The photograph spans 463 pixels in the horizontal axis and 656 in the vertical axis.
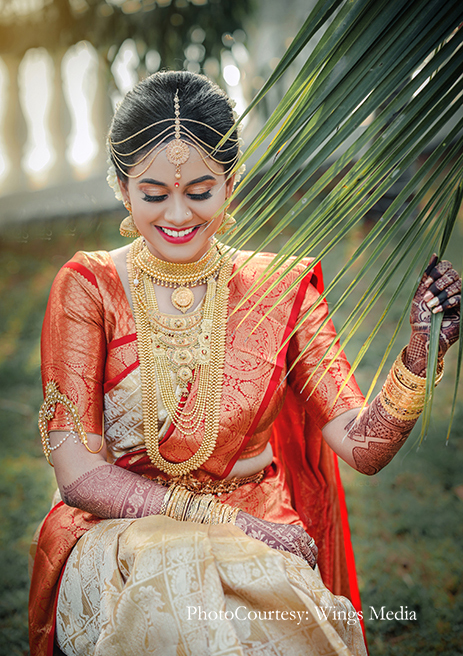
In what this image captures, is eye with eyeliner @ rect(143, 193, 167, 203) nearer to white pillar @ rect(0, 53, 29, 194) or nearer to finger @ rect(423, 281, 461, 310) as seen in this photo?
finger @ rect(423, 281, 461, 310)

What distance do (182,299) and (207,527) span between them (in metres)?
0.55

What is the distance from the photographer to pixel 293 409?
165 centimetres

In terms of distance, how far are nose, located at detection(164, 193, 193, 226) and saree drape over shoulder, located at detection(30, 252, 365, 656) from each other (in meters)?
0.24

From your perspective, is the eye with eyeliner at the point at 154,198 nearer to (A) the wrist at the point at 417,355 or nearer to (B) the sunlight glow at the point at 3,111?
(A) the wrist at the point at 417,355

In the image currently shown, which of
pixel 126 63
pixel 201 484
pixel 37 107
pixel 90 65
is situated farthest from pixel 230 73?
pixel 201 484

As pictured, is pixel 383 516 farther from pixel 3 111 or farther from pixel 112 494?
pixel 3 111

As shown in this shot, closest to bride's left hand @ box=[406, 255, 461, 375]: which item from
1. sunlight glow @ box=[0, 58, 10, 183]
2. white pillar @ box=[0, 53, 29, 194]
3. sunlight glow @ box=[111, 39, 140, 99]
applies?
sunlight glow @ box=[111, 39, 140, 99]

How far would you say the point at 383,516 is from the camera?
2.63 meters

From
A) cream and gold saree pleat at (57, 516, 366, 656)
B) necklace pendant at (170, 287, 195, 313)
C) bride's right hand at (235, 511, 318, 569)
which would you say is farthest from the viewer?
necklace pendant at (170, 287, 195, 313)

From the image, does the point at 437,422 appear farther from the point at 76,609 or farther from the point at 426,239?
the point at 426,239

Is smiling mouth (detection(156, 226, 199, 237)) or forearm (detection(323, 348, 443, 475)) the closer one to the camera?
forearm (detection(323, 348, 443, 475))

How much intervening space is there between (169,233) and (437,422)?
229 cm

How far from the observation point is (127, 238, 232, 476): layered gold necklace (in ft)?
4.62

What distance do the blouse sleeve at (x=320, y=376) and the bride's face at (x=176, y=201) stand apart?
13.5 inches
